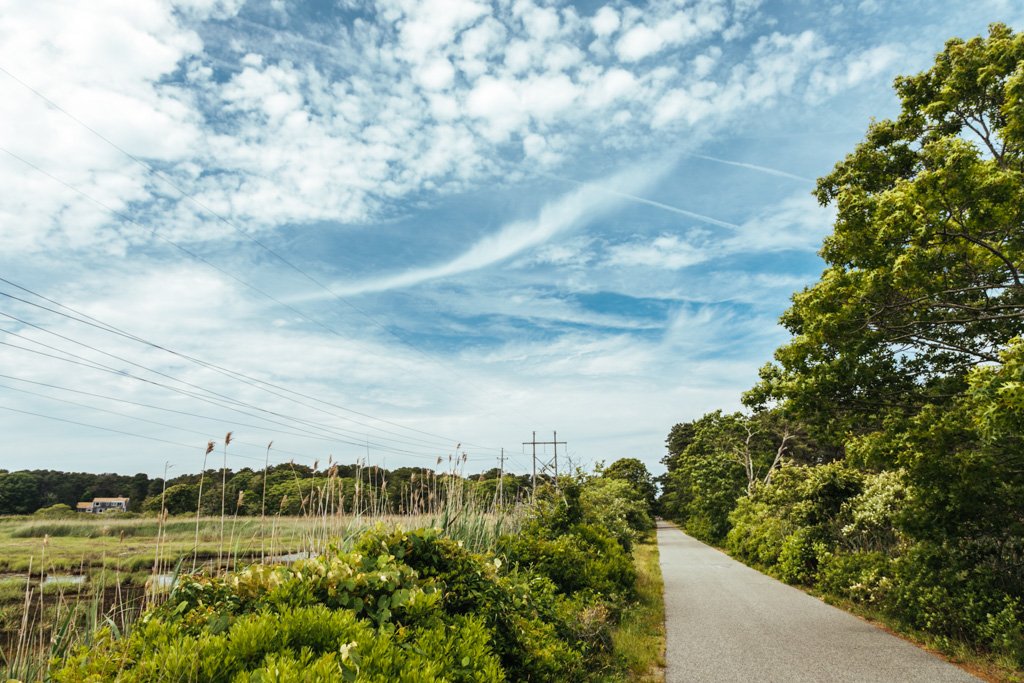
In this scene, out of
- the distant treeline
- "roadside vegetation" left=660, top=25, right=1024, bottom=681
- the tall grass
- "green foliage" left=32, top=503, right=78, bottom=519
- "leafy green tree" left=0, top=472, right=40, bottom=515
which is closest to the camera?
→ the tall grass

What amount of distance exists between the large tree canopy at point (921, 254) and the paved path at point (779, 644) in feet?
12.7

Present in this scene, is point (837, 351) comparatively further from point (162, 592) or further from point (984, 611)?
point (162, 592)

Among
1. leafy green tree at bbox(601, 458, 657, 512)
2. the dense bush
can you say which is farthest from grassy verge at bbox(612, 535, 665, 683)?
leafy green tree at bbox(601, 458, 657, 512)

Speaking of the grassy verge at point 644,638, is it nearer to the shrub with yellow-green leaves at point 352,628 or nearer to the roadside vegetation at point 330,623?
the roadside vegetation at point 330,623

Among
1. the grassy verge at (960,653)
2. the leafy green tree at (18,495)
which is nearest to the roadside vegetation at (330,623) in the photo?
the grassy verge at (960,653)

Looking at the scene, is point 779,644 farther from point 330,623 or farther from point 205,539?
point 205,539

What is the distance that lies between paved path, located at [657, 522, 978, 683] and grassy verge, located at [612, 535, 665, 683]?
18 cm

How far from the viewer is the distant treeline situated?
6262mm

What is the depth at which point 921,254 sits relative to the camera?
28.1 feet

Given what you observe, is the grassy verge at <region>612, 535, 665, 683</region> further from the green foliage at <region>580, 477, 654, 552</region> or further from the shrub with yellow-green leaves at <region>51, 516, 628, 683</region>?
the green foliage at <region>580, 477, 654, 552</region>

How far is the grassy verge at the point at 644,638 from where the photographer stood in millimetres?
7217

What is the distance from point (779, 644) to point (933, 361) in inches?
239

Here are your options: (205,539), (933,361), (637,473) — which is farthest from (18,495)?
(637,473)

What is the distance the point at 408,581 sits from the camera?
4246 millimetres
